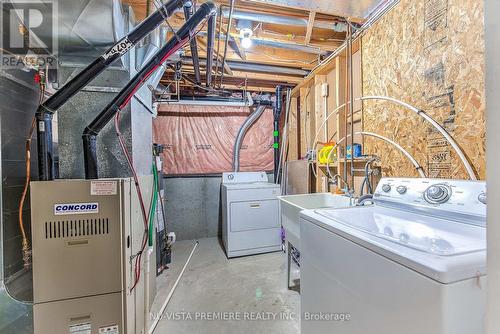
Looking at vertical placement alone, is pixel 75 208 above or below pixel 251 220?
above

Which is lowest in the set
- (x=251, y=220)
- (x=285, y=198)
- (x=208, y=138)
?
(x=251, y=220)

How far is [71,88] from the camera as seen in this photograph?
1253 millimetres

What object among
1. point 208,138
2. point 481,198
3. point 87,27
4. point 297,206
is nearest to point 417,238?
point 481,198

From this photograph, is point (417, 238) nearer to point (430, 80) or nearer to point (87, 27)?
point (430, 80)

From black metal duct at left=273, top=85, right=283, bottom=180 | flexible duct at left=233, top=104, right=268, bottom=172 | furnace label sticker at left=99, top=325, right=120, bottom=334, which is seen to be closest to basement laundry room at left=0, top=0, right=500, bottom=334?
furnace label sticker at left=99, top=325, right=120, bottom=334

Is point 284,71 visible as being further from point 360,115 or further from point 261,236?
point 261,236

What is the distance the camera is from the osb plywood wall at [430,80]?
1140 millimetres

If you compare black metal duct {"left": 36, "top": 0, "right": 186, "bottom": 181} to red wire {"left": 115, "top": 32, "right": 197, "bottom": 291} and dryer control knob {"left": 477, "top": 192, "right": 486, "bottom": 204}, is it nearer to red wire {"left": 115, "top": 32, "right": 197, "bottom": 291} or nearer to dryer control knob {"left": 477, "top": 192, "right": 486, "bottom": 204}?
red wire {"left": 115, "top": 32, "right": 197, "bottom": 291}

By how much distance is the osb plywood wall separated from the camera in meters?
1.14

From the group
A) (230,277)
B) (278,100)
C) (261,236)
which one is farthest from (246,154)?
(230,277)

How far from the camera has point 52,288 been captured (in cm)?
113

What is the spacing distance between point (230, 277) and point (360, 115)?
6.94ft

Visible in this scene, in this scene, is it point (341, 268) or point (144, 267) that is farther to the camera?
point (144, 267)

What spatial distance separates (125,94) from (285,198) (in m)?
1.65
